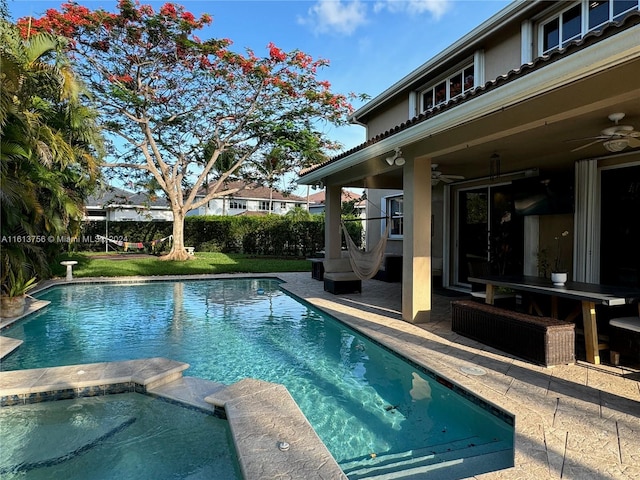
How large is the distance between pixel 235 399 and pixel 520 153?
656 cm

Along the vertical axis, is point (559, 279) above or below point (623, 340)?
above

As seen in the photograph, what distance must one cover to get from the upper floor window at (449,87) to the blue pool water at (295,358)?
22.2 feet

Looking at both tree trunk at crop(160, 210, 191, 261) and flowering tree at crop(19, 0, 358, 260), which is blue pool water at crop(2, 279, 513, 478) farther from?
flowering tree at crop(19, 0, 358, 260)

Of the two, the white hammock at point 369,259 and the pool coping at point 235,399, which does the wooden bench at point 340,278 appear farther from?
the pool coping at point 235,399

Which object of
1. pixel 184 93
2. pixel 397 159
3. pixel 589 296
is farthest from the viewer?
pixel 184 93

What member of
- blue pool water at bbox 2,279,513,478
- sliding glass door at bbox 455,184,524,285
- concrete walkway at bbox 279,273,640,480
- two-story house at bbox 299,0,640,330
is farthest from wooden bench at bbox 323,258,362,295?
concrete walkway at bbox 279,273,640,480

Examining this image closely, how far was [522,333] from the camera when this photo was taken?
520cm

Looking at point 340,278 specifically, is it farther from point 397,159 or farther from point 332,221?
point 397,159

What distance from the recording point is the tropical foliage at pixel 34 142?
6.93 m

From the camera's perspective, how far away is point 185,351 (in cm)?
621

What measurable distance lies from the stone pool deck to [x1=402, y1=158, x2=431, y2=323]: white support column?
1.71 ft

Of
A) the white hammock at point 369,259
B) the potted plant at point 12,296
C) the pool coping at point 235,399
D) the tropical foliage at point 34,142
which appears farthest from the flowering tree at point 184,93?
the pool coping at point 235,399

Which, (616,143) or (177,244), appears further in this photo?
(177,244)

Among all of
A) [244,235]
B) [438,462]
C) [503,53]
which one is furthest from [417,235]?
[244,235]
